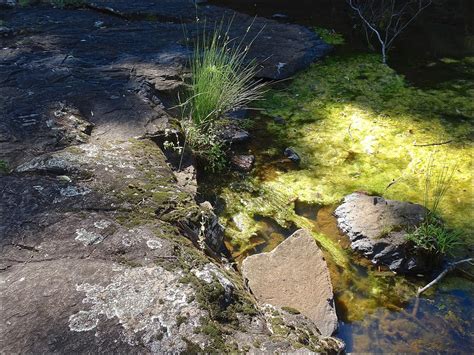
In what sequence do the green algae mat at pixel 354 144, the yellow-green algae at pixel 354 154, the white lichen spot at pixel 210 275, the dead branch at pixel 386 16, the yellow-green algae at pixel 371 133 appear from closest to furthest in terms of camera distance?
1. the white lichen spot at pixel 210 275
2. the yellow-green algae at pixel 354 154
3. the green algae mat at pixel 354 144
4. the yellow-green algae at pixel 371 133
5. the dead branch at pixel 386 16

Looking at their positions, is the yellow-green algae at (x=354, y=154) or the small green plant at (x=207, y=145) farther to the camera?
the small green plant at (x=207, y=145)

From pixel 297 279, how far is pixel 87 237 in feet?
3.29

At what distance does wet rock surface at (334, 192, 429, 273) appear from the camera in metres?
2.37

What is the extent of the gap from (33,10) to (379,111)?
3312 mm

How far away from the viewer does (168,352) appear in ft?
4.36

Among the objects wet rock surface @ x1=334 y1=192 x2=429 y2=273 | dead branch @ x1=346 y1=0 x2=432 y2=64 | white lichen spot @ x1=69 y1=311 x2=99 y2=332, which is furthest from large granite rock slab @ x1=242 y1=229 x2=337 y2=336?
dead branch @ x1=346 y1=0 x2=432 y2=64

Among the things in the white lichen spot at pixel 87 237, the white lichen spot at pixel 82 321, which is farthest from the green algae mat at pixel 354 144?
the white lichen spot at pixel 82 321

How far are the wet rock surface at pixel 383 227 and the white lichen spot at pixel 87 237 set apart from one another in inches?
53.9

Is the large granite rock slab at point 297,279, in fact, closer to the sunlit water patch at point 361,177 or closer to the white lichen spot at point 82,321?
the sunlit water patch at point 361,177

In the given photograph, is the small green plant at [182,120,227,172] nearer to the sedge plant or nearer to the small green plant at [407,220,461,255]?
the sedge plant

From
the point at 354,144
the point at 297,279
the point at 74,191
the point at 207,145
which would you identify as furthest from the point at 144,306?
the point at 354,144

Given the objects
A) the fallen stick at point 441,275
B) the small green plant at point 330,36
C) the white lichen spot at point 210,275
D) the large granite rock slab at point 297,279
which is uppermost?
the white lichen spot at point 210,275

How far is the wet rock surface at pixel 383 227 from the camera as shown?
7.79 feet

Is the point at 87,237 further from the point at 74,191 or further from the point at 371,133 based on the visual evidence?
the point at 371,133
